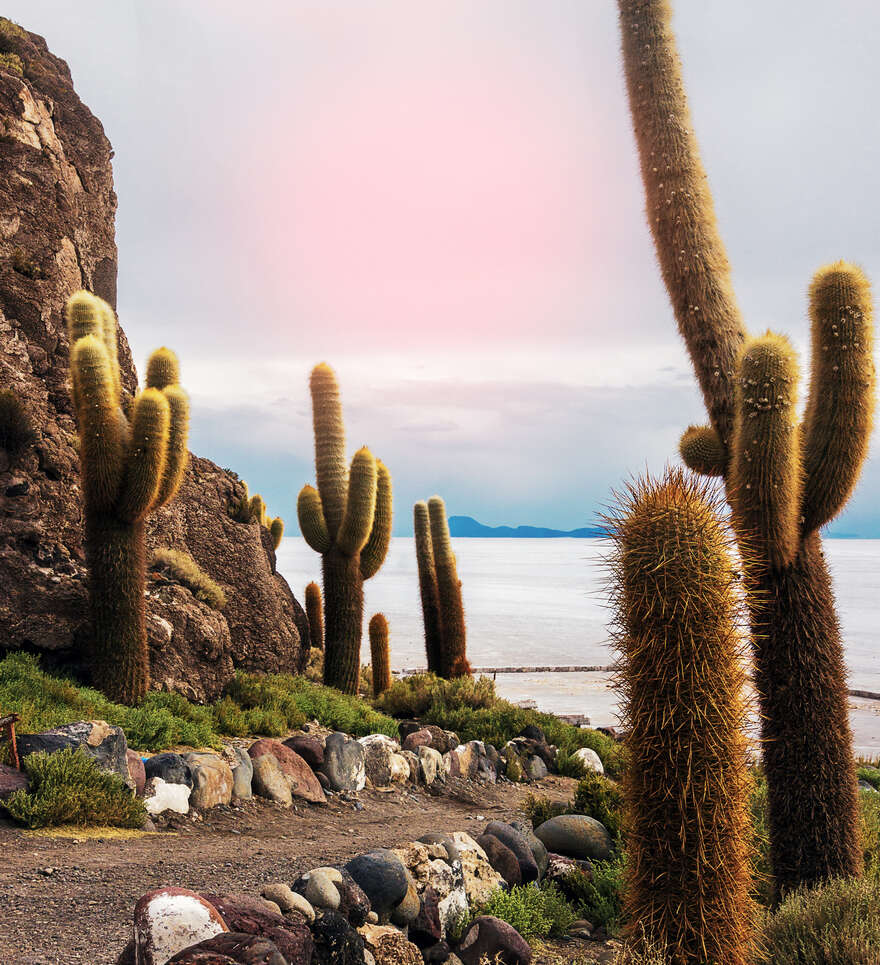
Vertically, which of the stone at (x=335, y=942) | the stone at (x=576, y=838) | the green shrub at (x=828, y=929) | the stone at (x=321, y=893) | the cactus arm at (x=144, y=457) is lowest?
the stone at (x=576, y=838)

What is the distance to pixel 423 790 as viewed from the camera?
37.1ft

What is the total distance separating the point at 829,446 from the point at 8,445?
35.3ft

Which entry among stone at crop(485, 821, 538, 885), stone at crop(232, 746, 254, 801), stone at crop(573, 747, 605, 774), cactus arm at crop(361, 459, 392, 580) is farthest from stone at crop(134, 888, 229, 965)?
cactus arm at crop(361, 459, 392, 580)

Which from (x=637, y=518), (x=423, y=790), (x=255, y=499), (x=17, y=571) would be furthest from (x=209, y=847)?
(x=255, y=499)

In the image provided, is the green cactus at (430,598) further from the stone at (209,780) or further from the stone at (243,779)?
the stone at (209,780)

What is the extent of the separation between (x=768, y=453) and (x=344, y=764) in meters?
6.58

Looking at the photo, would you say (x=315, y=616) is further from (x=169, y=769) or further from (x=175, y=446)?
(x=169, y=769)

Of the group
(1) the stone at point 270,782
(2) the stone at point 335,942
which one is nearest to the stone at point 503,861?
(2) the stone at point 335,942

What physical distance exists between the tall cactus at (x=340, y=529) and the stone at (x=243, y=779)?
20.7 ft

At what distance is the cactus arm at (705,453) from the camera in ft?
24.8

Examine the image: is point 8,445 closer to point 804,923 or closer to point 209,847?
point 209,847

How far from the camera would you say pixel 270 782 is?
948cm

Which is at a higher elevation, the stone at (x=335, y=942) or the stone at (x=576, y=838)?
the stone at (x=335, y=942)

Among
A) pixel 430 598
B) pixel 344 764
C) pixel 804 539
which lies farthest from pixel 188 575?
pixel 804 539
